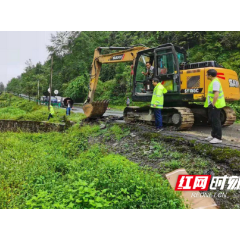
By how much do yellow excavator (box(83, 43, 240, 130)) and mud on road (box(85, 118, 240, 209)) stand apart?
2.64ft

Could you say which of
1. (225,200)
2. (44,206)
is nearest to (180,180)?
(225,200)

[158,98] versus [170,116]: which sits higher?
[158,98]

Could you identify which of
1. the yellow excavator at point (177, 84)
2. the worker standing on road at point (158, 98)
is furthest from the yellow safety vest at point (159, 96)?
the yellow excavator at point (177, 84)

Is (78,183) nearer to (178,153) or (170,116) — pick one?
(178,153)

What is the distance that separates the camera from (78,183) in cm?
443

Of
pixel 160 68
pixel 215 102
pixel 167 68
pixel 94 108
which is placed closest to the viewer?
pixel 215 102

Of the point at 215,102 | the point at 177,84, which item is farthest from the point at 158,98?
the point at 215,102

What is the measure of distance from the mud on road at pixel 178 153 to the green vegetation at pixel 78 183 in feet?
1.49

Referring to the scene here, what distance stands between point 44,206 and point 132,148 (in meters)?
3.75

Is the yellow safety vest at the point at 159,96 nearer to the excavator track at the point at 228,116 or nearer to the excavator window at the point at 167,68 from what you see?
the excavator window at the point at 167,68

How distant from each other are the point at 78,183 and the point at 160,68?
17.7ft

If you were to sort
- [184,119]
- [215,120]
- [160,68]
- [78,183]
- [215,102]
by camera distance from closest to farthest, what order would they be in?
[78,183] < [215,102] < [215,120] < [184,119] < [160,68]

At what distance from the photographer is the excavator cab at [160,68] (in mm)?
7816

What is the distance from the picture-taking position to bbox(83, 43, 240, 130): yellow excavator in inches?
283
